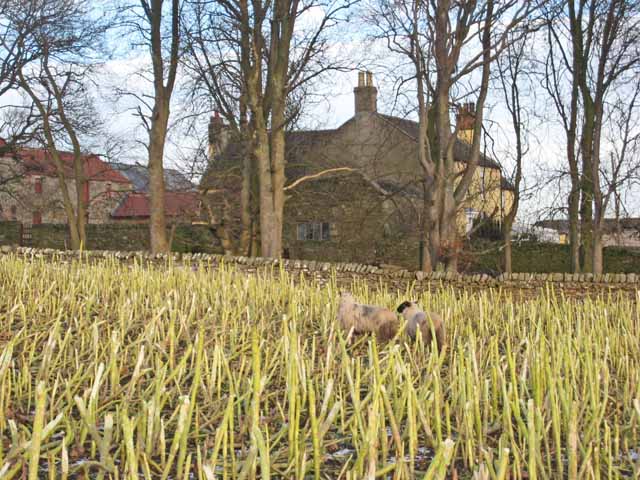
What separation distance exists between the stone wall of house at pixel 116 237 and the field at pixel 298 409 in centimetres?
2269

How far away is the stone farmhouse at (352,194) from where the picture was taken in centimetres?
2747

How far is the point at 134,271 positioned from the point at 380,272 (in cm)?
515

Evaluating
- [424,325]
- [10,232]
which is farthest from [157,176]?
[10,232]

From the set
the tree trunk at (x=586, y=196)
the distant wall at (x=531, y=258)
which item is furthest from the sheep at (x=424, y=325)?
the distant wall at (x=531, y=258)

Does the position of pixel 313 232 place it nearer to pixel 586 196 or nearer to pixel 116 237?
pixel 116 237

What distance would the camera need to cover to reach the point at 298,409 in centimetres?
370

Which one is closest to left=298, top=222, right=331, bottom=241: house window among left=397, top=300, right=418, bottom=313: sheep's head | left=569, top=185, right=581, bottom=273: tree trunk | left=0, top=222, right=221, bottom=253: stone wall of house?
left=0, top=222, right=221, bottom=253: stone wall of house

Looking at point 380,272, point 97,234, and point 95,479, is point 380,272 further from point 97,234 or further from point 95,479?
point 97,234

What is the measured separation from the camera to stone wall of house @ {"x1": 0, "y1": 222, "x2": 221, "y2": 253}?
30.1 m

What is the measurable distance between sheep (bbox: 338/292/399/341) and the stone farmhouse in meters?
18.6

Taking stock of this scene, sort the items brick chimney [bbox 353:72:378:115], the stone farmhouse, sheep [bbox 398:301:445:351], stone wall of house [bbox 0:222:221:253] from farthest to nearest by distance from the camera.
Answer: brick chimney [bbox 353:72:378:115]
stone wall of house [bbox 0:222:221:253]
the stone farmhouse
sheep [bbox 398:301:445:351]

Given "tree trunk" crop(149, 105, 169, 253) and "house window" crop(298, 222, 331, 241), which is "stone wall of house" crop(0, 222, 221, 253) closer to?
"house window" crop(298, 222, 331, 241)

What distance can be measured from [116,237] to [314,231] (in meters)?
8.40

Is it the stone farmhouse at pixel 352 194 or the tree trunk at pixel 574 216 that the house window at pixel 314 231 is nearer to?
the stone farmhouse at pixel 352 194
